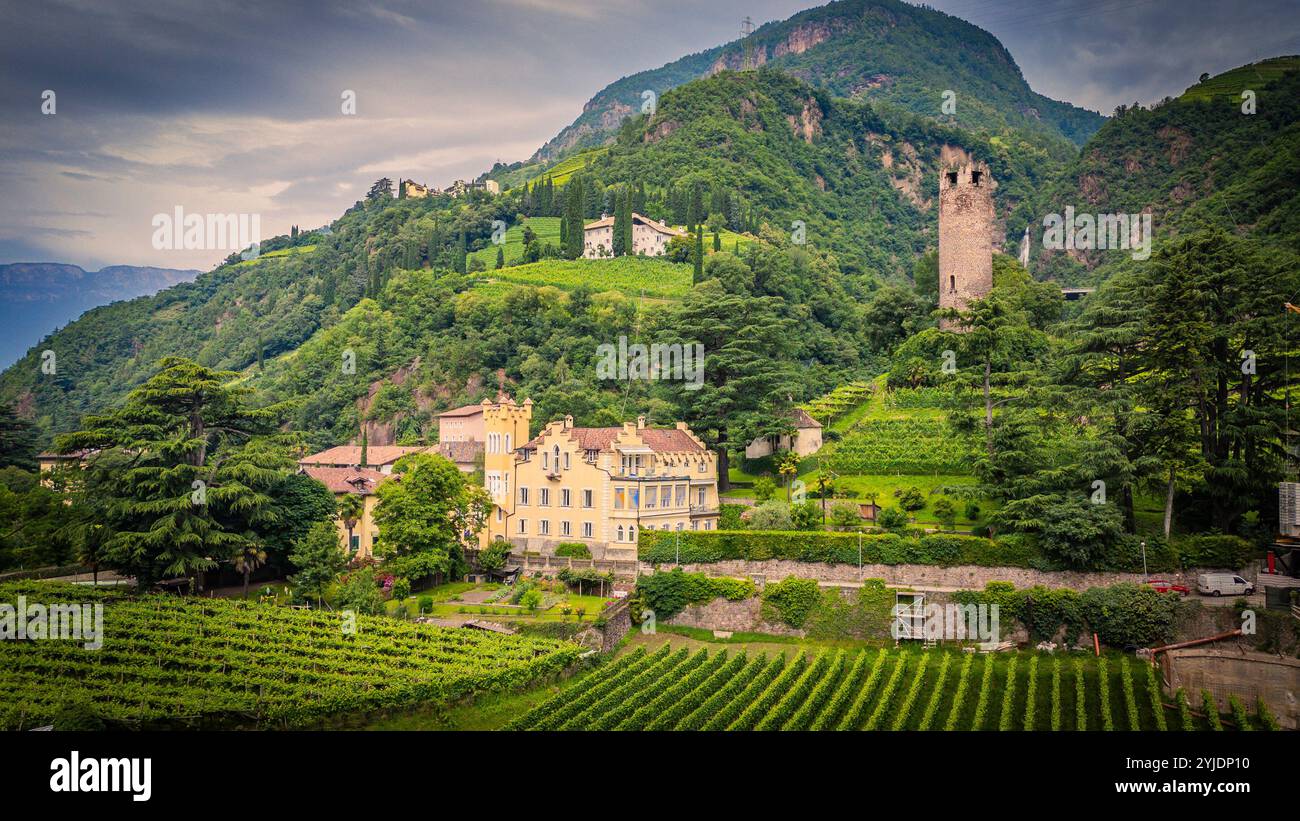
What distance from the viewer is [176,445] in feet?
164

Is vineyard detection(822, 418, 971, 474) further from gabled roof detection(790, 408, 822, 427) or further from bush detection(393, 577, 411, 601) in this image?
bush detection(393, 577, 411, 601)

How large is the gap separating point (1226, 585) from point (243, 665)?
3757cm

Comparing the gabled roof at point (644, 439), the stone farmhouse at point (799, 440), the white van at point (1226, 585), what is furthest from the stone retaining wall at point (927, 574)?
the stone farmhouse at point (799, 440)

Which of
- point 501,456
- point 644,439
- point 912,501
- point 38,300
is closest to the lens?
point 912,501

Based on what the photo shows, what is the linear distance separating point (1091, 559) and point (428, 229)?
11578cm

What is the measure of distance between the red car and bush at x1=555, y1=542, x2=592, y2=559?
2519 cm

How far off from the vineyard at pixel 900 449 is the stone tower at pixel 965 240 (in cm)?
1261

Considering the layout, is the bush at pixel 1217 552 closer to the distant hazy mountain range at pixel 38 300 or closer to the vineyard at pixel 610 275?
the vineyard at pixel 610 275

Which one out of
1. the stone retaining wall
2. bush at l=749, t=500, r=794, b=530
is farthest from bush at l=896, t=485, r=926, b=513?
the stone retaining wall

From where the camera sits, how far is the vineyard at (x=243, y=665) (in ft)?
111

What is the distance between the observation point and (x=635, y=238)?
12344 cm

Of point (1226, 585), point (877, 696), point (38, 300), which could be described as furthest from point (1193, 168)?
point (38, 300)

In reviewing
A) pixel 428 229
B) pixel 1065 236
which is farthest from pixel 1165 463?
pixel 428 229

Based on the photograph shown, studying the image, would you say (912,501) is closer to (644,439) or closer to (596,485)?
(644,439)
